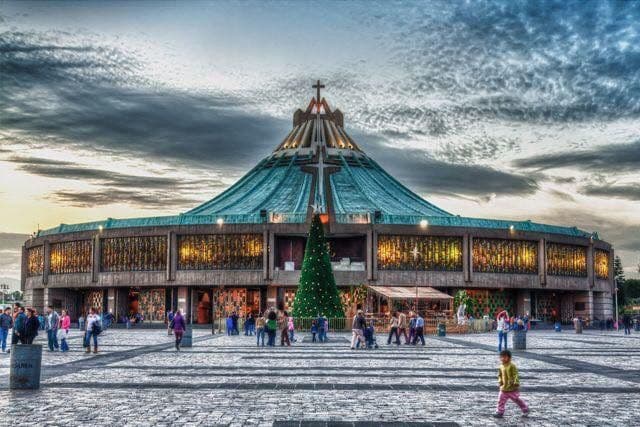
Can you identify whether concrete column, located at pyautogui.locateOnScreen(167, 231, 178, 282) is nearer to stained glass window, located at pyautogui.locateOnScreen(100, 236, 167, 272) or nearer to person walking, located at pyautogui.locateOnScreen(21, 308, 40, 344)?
stained glass window, located at pyautogui.locateOnScreen(100, 236, 167, 272)

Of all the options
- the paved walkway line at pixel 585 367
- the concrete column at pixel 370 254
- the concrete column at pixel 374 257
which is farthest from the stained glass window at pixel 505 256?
the paved walkway line at pixel 585 367

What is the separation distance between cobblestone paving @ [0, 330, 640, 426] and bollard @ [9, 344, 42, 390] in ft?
1.14

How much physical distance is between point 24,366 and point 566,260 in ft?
218

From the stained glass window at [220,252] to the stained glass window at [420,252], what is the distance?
34.1 feet

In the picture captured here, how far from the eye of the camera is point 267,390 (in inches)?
614

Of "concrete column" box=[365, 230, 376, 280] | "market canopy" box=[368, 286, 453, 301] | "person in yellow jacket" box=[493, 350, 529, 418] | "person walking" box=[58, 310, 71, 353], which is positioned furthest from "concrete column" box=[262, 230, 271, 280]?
"person in yellow jacket" box=[493, 350, 529, 418]

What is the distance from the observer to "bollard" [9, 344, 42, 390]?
1519 cm

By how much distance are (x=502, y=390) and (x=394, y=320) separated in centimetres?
2219

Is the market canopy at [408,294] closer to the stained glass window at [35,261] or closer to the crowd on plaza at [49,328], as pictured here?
the crowd on plaza at [49,328]

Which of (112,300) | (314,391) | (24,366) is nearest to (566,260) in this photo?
(112,300)

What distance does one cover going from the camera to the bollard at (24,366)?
15188 millimetres

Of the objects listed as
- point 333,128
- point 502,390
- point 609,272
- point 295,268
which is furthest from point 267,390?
point 333,128

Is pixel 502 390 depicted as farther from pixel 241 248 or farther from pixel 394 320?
pixel 241 248

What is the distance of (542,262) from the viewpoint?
7281cm
